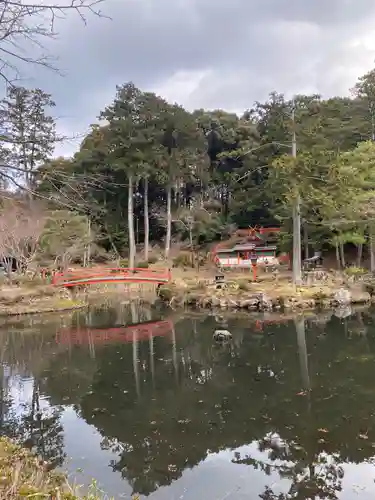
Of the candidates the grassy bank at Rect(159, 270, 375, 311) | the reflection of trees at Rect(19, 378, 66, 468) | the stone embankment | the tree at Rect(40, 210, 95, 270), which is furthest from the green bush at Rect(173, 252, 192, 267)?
the reflection of trees at Rect(19, 378, 66, 468)

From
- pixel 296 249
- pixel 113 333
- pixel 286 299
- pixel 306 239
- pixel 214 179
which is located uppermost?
pixel 214 179

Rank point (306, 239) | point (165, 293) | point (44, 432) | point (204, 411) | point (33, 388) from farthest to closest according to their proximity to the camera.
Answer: point (306, 239) → point (165, 293) → point (33, 388) → point (204, 411) → point (44, 432)

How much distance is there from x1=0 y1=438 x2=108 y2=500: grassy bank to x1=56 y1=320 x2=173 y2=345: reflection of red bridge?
7.50 meters

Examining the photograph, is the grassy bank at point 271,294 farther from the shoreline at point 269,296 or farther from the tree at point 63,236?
the tree at point 63,236

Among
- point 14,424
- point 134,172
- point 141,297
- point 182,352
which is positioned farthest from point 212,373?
point 134,172

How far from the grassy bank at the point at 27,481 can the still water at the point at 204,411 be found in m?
0.61

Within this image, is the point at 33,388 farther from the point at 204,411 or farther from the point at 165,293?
the point at 165,293

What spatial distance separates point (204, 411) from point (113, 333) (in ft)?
24.0

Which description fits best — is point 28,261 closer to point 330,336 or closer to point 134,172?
point 134,172

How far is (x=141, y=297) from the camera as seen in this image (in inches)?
851

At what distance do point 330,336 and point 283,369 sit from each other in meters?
3.26

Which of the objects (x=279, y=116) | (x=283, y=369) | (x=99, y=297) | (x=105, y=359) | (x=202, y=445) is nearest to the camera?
(x=202, y=445)

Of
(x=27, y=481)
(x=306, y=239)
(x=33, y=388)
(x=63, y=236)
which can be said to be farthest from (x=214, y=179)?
(x=27, y=481)

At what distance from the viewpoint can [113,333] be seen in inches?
528
